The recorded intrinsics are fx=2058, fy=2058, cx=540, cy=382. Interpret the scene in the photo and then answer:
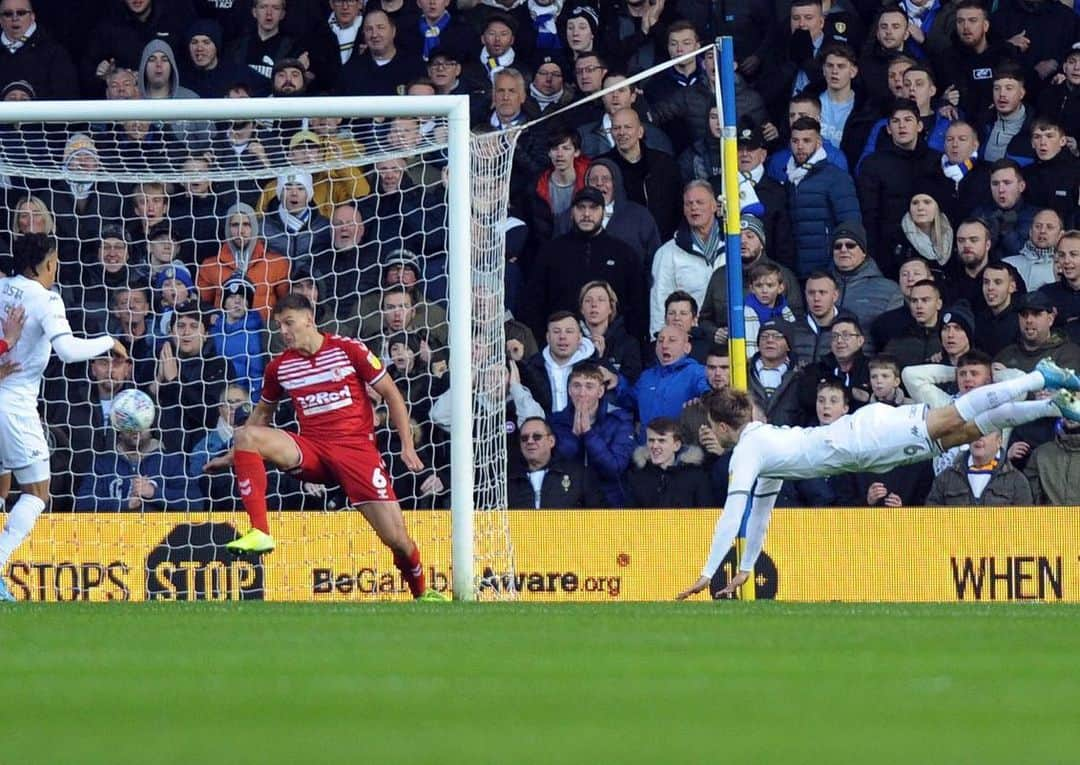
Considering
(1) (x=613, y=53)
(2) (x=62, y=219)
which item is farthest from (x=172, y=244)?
(1) (x=613, y=53)

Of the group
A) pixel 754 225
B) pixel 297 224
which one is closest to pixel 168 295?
pixel 297 224

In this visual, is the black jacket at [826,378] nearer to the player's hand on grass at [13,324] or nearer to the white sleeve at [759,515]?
the white sleeve at [759,515]

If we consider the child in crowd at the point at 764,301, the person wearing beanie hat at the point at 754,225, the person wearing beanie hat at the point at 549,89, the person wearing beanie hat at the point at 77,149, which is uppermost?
the person wearing beanie hat at the point at 549,89

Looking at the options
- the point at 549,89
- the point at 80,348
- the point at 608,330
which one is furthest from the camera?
the point at 549,89

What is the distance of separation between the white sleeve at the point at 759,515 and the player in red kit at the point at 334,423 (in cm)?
187

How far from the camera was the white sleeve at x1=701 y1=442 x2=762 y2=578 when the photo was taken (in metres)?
11.6

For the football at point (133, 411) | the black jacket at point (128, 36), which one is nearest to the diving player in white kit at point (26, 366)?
the football at point (133, 411)

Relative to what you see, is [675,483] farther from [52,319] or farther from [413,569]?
[52,319]

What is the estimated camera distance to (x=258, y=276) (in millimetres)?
14594

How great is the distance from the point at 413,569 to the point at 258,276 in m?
3.25

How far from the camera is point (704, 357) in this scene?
48.3ft

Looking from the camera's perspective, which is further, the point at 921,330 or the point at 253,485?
the point at 921,330

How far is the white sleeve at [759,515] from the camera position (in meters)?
12.1

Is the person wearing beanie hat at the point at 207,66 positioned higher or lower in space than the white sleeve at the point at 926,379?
higher
